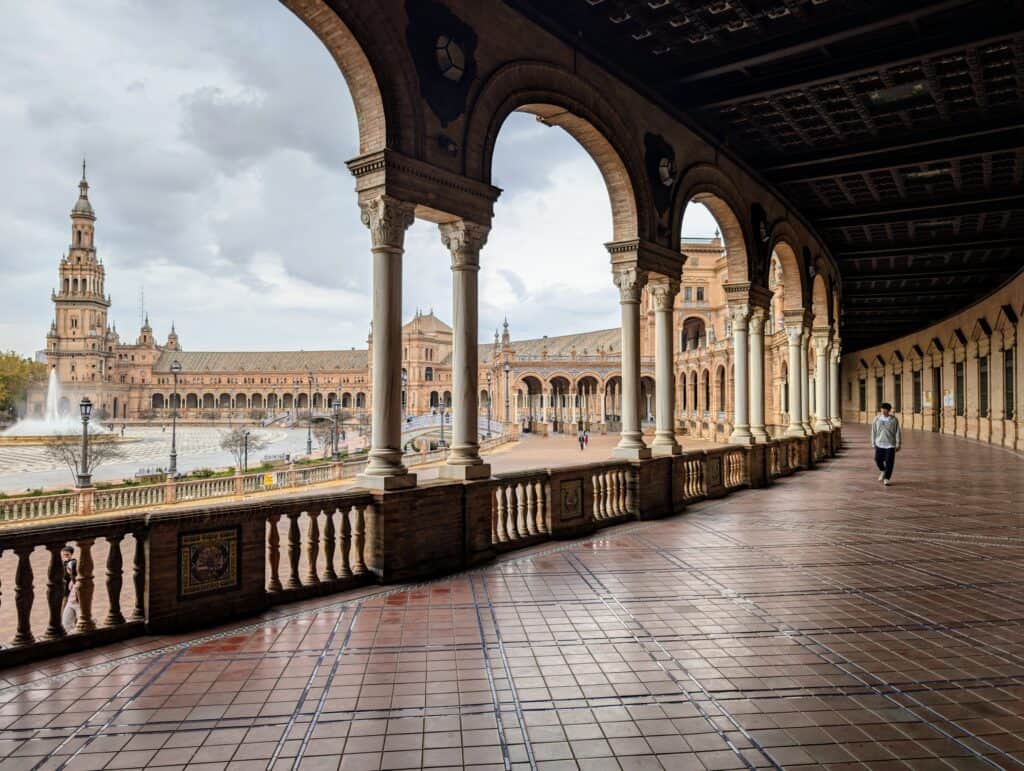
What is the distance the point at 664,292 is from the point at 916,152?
5.69 metres

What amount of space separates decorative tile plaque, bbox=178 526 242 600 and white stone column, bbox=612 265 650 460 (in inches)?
236

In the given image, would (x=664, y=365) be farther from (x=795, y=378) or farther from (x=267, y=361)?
(x=267, y=361)

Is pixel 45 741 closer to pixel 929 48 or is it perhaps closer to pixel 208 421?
pixel 929 48

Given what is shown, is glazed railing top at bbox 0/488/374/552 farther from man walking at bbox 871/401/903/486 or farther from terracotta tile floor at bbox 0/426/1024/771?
man walking at bbox 871/401/903/486

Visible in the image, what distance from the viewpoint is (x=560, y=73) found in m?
8.63

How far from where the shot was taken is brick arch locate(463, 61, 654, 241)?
24.9 feet

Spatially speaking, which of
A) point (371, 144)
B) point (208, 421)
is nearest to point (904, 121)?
point (371, 144)

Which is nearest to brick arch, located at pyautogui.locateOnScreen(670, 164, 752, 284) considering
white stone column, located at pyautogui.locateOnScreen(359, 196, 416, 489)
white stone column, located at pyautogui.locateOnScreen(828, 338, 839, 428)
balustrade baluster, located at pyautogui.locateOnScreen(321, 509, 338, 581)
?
white stone column, located at pyautogui.locateOnScreen(359, 196, 416, 489)

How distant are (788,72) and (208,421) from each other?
11609 cm

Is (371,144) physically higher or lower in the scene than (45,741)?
higher

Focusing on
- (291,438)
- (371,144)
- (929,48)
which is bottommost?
(291,438)

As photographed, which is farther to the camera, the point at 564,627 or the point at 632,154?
the point at 632,154

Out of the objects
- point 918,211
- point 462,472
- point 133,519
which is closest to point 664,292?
point 462,472

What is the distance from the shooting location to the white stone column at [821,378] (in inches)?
837
